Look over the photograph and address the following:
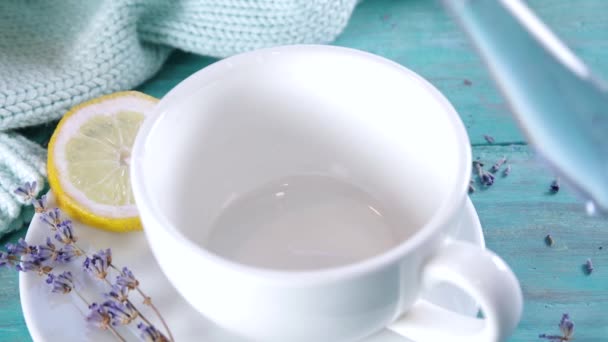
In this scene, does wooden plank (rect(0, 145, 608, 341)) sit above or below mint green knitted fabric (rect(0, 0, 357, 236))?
below

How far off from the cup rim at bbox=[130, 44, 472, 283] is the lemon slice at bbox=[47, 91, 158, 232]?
14 centimetres

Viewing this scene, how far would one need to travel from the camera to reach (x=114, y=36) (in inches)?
35.8

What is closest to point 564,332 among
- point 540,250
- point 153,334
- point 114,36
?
point 540,250

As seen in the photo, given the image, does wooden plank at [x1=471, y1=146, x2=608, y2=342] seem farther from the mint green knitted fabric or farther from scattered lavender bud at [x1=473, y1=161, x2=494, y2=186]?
the mint green knitted fabric

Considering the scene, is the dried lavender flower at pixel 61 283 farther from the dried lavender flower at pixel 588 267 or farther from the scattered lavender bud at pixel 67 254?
the dried lavender flower at pixel 588 267

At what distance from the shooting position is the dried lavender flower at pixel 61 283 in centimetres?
62

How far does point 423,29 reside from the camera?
3.44 feet

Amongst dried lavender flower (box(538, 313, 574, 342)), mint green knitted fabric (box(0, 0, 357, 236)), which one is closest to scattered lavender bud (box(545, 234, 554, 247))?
dried lavender flower (box(538, 313, 574, 342))

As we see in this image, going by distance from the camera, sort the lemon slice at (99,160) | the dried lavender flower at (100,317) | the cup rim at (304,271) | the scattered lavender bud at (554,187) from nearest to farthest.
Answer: the cup rim at (304,271) → the dried lavender flower at (100,317) → the lemon slice at (99,160) → the scattered lavender bud at (554,187)

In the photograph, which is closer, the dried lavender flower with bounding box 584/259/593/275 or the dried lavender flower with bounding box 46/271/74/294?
the dried lavender flower with bounding box 46/271/74/294

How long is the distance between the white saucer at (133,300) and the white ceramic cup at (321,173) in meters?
0.04

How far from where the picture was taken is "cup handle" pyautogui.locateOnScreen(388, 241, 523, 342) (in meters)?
0.49

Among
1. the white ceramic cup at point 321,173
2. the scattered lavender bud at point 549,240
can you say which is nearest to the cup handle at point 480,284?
the white ceramic cup at point 321,173

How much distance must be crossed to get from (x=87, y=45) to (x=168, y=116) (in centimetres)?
36
